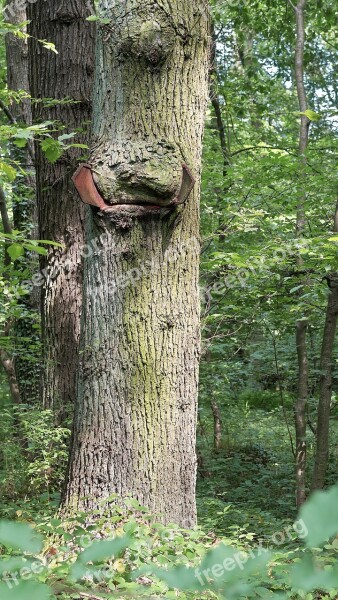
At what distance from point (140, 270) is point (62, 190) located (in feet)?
7.29

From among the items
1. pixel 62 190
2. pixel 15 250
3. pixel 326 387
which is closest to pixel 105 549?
pixel 15 250

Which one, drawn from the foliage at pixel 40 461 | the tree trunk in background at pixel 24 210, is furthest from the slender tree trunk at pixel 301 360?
the tree trunk in background at pixel 24 210

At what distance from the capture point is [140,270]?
3.24 meters

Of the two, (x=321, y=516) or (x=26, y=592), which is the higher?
(x=321, y=516)

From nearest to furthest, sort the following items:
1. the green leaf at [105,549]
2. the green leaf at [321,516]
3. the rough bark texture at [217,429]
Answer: the green leaf at [321,516], the green leaf at [105,549], the rough bark texture at [217,429]

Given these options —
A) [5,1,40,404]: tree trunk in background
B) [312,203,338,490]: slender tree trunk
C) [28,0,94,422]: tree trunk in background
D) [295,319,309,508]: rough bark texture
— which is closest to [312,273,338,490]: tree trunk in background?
[312,203,338,490]: slender tree trunk

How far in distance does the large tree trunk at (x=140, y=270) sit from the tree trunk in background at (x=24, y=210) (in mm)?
2774

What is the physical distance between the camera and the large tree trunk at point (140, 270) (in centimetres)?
315

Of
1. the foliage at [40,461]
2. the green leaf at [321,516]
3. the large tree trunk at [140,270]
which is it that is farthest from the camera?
the foliage at [40,461]

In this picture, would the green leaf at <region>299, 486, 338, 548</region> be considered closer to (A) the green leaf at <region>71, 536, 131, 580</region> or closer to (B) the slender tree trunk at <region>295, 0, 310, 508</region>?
(A) the green leaf at <region>71, 536, 131, 580</region>

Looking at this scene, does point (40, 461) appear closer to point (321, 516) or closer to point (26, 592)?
point (26, 592)

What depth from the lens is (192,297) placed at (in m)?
3.38

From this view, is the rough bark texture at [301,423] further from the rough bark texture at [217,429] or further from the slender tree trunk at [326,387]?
the rough bark texture at [217,429]

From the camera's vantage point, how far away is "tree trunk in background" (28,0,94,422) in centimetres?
522
